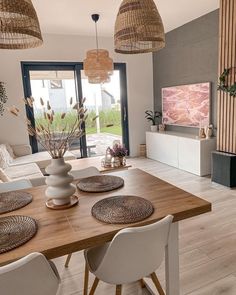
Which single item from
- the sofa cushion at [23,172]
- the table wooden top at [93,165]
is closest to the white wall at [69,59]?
the sofa cushion at [23,172]

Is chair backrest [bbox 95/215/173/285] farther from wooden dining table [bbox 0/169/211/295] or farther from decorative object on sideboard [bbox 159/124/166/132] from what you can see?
decorative object on sideboard [bbox 159/124/166/132]

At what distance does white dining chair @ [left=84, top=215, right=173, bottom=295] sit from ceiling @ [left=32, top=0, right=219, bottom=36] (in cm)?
348

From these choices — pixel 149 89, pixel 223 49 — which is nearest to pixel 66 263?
pixel 223 49

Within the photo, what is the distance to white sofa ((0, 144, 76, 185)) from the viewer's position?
354 cm

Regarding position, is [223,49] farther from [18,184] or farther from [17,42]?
[18,184]

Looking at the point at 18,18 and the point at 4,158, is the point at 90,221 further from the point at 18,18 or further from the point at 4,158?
the point at 4,158

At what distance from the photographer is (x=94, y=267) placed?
Result: 1374 millimetres

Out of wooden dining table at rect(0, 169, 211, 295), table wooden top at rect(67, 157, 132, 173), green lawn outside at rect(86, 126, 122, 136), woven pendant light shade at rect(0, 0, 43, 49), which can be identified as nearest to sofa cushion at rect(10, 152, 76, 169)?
table wooden top at rect(67, 157, 132, 173)

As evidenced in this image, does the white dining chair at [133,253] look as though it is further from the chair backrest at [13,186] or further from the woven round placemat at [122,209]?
the chair backrest at [13,186]

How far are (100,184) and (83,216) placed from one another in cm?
49

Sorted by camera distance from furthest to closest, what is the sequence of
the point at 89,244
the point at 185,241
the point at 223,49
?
1. the point at 223,49
2. the point at 185,241
3. the point at 89,244

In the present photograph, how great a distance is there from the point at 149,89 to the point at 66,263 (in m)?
4.86

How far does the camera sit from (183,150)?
4.64 metres

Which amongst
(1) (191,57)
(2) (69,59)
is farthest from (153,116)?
(2) (69,59)
